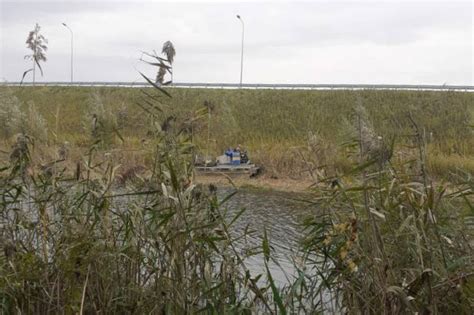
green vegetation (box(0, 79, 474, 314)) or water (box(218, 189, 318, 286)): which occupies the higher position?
green vegetation (box(0, 79, 474, 314))

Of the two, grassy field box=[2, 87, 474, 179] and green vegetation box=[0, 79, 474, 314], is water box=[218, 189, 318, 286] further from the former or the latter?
grassy field box=[2, 87, 474, 179]

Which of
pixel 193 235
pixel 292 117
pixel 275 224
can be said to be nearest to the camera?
pixel 193 235

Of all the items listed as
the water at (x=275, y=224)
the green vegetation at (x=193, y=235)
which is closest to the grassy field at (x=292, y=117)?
the water at (x=275, y=224)

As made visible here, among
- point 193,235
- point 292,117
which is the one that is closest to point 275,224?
point 193,235

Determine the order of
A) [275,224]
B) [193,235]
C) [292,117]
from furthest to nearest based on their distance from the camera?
[292,117], [275,224], [193,235]

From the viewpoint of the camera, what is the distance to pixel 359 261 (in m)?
2.72

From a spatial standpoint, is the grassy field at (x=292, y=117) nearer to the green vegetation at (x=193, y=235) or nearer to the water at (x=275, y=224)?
the water at (x=275, y=224)

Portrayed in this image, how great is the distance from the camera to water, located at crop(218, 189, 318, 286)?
4613 millimetres

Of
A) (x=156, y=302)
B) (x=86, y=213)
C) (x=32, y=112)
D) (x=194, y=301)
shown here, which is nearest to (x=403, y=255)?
(x=194, y=301)

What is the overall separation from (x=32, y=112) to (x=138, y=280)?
1283mm

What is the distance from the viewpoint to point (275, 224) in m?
8.23

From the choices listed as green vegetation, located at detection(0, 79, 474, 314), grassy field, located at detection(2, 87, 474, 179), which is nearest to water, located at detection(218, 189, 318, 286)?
green vegetation, located at detection(0, 79, 474, 314)

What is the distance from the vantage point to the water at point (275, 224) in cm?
461

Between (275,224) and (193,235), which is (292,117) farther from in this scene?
(193,235)
